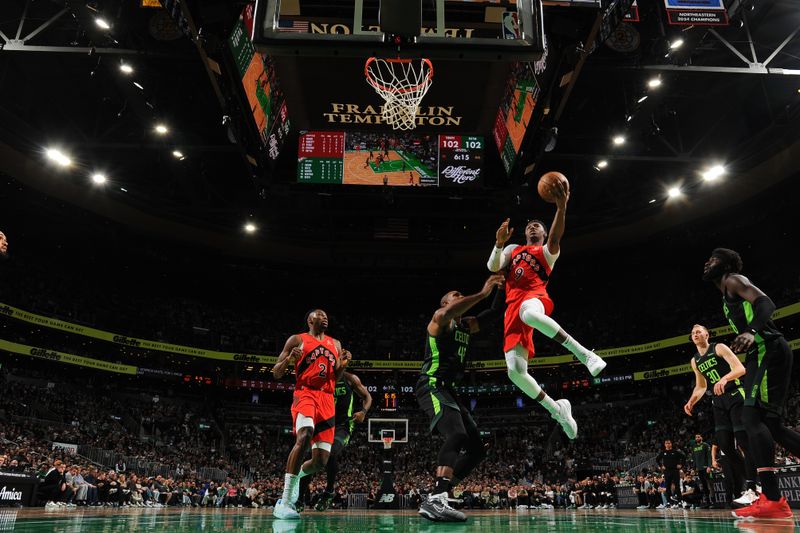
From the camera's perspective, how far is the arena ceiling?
12.1 metres

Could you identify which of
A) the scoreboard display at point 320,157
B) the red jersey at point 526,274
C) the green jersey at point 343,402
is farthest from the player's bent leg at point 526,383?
the scoreboard display at point 320,157

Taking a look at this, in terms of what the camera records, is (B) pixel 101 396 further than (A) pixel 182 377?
No

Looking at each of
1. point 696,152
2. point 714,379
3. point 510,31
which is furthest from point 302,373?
point 696,152

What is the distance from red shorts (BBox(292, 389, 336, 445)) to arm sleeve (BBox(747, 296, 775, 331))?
4171 millimetres

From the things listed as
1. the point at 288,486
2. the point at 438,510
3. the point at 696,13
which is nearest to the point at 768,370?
the point at 438,510

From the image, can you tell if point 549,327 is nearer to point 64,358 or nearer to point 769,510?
point 769,510

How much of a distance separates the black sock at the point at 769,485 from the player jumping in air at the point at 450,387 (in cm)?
233

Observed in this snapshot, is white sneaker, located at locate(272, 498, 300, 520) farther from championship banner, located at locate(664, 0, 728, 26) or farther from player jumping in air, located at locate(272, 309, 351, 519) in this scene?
championship banner, located at locate(664, 0, 728, 26)

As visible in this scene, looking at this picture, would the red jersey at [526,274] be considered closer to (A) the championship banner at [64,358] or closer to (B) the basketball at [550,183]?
(B) the basketball at [550,183]

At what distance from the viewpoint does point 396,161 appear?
12070 mm

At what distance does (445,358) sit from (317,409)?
1708mm

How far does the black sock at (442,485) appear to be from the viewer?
15.8 ft

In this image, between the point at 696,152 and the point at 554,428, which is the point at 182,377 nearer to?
the point at 554,428

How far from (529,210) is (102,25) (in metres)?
18.2
